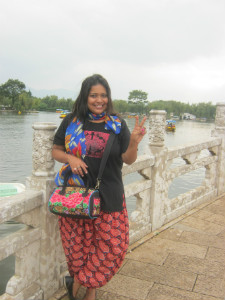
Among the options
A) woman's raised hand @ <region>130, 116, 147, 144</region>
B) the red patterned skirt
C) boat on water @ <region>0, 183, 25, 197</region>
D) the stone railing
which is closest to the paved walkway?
the stone railing

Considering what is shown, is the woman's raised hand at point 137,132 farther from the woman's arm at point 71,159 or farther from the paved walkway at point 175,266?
the paved walkway at point 175,266

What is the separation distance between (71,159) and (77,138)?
0.15 metres

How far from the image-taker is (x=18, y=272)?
2199mm

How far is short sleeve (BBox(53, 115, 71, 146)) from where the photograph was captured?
2182mm

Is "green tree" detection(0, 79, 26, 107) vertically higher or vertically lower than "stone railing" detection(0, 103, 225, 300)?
higher

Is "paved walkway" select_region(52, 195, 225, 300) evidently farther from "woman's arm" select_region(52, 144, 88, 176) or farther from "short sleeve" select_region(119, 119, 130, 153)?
"short sleeve" select_region(119, 119, 130, 153)

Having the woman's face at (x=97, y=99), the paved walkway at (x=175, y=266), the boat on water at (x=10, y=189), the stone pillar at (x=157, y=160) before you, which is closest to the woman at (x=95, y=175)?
the woman's face at (x=97, y=99)

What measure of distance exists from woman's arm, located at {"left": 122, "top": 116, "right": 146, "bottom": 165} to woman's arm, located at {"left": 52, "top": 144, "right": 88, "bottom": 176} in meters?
0.28

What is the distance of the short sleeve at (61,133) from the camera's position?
2182mm

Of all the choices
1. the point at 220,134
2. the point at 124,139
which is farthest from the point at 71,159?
the point at 220,134

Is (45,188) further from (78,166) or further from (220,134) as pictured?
(220,134)

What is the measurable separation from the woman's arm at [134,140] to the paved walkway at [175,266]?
1.19 metres

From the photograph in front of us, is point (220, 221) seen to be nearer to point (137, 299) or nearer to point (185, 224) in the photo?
point (185, 224)

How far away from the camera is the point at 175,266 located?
2998 millimetres
